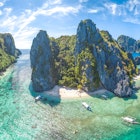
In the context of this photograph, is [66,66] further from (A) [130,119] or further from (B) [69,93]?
(A) [130,119]

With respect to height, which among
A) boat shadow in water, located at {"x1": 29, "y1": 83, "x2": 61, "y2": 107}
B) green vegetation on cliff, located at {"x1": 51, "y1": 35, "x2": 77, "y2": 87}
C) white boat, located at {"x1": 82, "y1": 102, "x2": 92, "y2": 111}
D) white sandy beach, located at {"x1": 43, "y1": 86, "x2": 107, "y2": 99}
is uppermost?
green vegetation on cliff, located at {"x1": 51, "y1": 35, "x2": 77, "y2": 87}

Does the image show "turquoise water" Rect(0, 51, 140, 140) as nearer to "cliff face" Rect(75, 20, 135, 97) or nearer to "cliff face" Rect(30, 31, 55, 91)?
"cliff face" Rect(30, 31, 55, 91)

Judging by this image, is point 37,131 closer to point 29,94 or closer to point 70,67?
point 29,94

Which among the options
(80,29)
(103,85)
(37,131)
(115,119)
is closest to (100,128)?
(115,119)

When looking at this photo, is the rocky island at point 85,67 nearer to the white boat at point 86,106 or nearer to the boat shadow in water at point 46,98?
the boat shadow in water at point 46,98

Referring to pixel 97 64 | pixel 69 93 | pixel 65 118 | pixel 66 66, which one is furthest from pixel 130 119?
pixel 66 66

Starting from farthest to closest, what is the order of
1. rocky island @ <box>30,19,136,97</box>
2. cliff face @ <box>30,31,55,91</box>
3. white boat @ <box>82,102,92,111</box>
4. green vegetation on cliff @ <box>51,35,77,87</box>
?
1. green vegetation on cliff @ <box>51,35,77,87</box>
2. cliff face @ <box>30,31,55,91</box>
3. rocky island @ <box>30,19,136,97</box>
4. white boat @ <box>82,102,92,111</box>

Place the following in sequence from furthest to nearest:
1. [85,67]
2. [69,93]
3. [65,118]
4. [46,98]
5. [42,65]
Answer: [85,67], [42,65], [69,93], [46,98], [65,118]

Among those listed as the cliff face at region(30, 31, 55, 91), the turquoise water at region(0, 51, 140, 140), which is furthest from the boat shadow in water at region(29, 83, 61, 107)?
the cliff face at region(30, 31, 55, 91)
